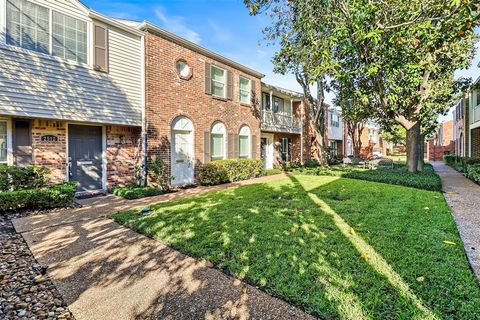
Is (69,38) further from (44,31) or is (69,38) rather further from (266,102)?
(266,102)

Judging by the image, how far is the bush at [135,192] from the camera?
27.6ft

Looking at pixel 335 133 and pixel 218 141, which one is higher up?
pixel 335 133

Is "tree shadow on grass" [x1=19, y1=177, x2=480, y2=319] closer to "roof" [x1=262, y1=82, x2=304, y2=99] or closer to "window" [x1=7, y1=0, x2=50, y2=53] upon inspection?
"window" [x1=7, y1=0, x2=50, y2=53]

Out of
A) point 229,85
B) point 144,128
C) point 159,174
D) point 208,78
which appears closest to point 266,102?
point 229,85

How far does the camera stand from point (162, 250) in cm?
408

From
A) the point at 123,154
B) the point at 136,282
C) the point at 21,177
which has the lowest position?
the point at 136,282

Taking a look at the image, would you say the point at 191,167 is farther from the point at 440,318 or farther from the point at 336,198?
the point at 440,318

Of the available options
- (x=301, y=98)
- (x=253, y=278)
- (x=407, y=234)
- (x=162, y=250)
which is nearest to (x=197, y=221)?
(x=162, y=250)

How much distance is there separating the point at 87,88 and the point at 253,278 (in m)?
8.01

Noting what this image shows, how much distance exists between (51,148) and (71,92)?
1.78 m

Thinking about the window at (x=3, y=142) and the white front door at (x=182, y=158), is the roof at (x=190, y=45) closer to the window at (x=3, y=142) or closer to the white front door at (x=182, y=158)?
the white front door at (x=182, y=158)

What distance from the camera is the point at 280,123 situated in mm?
18266

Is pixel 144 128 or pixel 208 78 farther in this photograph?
pixel 208 78

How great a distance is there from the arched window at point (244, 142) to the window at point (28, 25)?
9247 millimetres
